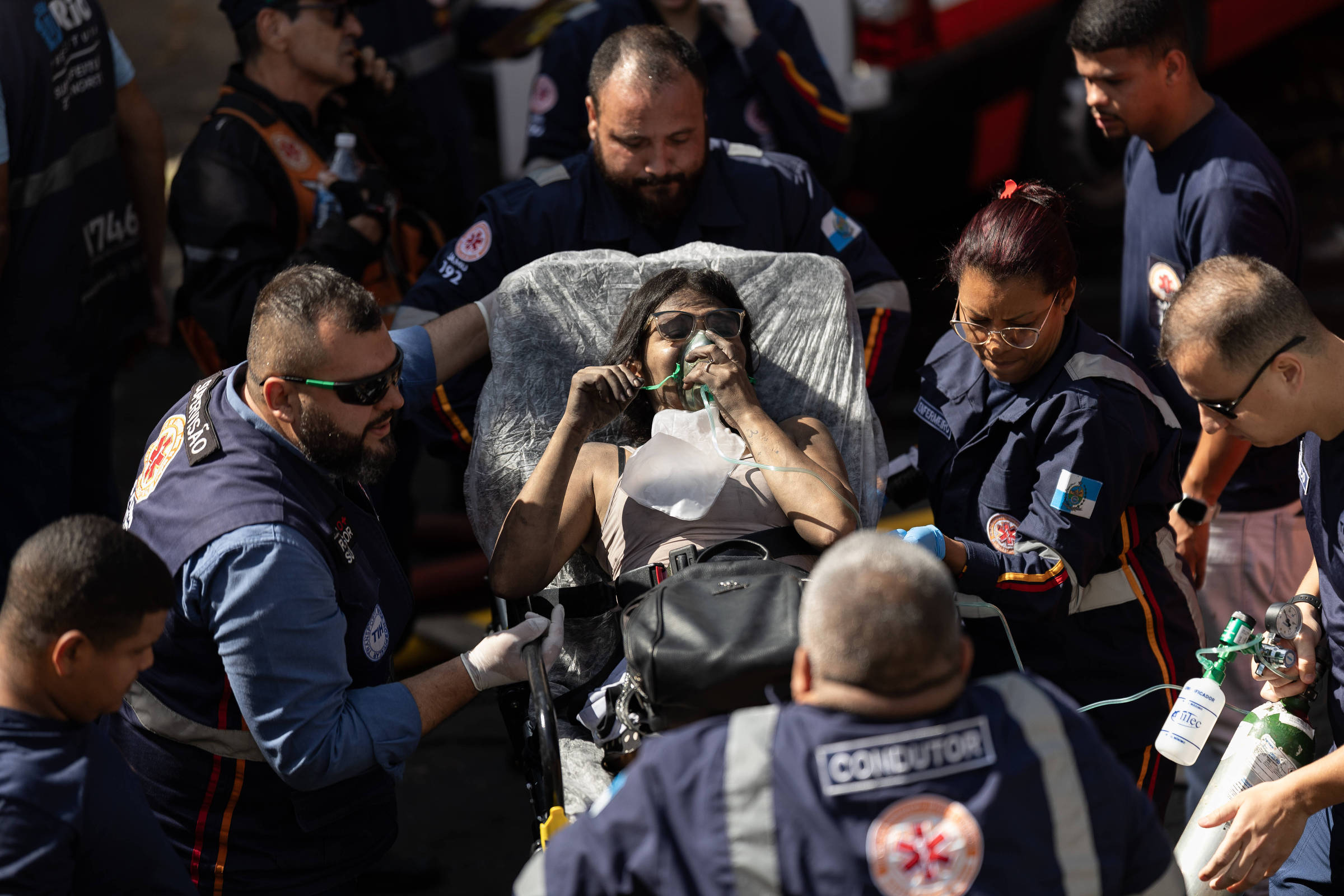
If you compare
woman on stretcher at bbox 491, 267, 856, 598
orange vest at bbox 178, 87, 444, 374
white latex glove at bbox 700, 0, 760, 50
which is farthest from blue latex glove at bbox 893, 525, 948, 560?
white latex glove at bbox 700, 0, 760, 50

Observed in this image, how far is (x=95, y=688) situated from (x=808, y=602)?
3.88ft

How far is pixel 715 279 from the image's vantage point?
11.7 feet

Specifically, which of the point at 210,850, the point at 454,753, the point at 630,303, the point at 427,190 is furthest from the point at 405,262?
the point at 210,850

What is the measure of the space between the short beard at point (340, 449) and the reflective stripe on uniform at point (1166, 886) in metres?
1.67

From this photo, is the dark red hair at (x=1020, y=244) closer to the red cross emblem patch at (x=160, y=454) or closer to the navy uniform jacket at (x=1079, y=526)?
the navy uniform jacket at (x=1079, y=526)

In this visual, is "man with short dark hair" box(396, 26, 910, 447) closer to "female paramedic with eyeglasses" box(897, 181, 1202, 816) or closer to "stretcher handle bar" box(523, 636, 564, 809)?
"female paramedic with eyeglasses" box(897, 181, 1202, 816)

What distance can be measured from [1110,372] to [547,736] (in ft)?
4.82

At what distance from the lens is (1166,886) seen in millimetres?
1933

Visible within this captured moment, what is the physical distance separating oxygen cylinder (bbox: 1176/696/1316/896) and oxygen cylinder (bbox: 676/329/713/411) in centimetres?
145

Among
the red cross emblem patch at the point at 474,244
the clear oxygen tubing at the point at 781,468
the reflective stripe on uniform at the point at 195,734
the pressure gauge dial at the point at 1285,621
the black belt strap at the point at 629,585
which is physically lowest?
the black belt strap at the point at 629,585

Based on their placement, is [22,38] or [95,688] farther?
[22,38]

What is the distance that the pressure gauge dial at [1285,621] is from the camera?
2744 millimetres

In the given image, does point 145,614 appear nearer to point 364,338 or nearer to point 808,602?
point 364,338

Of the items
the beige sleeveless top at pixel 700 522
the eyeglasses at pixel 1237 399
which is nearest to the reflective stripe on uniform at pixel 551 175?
the beige sleeveless top at pixel 700 522
